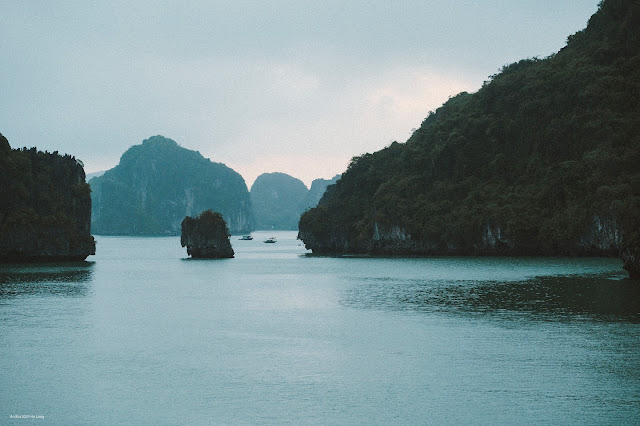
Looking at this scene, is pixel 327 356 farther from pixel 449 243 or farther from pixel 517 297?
pixel 449 243

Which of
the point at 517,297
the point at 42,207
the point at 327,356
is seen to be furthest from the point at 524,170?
the point at 327,356

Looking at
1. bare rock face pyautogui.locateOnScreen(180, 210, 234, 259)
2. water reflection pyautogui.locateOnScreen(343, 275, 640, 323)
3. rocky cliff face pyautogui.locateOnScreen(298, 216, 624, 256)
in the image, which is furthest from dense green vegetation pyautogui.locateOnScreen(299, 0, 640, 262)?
water reflection pyautogui.locateOnScreen(343, 275, 640, 323)

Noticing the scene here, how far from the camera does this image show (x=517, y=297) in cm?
4519

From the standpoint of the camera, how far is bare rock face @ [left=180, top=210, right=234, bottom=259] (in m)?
102

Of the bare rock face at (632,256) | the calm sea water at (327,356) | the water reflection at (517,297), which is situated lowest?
the calm sea water at (327,356)

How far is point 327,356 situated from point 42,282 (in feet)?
145

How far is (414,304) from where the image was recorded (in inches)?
1699

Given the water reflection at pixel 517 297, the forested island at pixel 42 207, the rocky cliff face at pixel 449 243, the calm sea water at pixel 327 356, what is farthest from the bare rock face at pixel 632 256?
the forested island at pixel 42 207

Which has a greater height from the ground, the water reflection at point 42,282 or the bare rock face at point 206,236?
the bare rock face at point 206,236

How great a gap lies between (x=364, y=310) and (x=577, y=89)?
3290 inches

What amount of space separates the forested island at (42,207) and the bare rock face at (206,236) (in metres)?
15.5

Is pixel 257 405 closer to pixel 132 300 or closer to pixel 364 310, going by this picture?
pixel 364 310

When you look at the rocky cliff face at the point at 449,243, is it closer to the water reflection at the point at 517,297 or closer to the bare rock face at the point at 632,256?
the bare rock face at the point at 632,256

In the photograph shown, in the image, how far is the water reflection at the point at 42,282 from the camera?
51.4m
